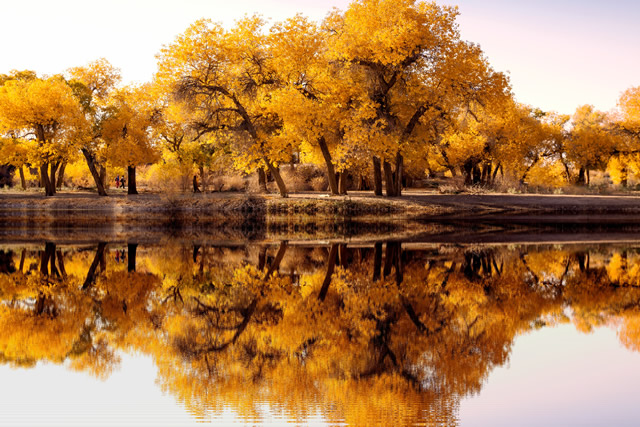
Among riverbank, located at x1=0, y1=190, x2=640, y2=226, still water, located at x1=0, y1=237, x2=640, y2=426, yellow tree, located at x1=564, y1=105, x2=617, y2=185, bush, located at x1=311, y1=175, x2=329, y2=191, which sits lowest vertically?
still water, located at x1=0, y1=237, x2=640, y2=426

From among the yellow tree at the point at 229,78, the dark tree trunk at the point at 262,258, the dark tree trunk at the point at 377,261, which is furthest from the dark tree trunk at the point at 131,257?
the yellow tree at the point at 229,78

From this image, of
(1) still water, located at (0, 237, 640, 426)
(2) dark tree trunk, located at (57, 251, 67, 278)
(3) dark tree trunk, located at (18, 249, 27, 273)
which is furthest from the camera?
(3) dark tree trunk, located at (18, 249, 27, 273)

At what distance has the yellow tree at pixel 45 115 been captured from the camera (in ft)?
130

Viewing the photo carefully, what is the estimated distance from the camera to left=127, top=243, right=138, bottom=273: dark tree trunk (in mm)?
17859

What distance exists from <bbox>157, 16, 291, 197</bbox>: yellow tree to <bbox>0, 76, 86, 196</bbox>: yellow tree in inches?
339

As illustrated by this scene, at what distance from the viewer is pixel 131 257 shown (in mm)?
20641

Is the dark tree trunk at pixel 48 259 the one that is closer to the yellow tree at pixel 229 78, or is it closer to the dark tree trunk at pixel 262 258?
the dark tree trunk at pixel 262 258

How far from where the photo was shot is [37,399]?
7.02 m

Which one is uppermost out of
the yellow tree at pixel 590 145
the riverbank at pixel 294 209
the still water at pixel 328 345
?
the yellow tree at pixel 590 145

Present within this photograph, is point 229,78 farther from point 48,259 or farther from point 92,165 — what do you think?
point 48,259

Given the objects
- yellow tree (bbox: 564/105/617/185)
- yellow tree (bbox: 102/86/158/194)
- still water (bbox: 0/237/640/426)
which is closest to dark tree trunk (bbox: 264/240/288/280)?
still water (bbox: 0/237/640/426)

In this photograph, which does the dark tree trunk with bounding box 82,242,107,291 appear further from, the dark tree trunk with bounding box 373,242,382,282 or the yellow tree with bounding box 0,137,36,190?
the yellow tree with bounding box 0,137,36,190

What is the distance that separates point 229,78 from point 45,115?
13165 mm

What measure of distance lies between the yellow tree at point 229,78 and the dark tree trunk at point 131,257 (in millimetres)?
12176
